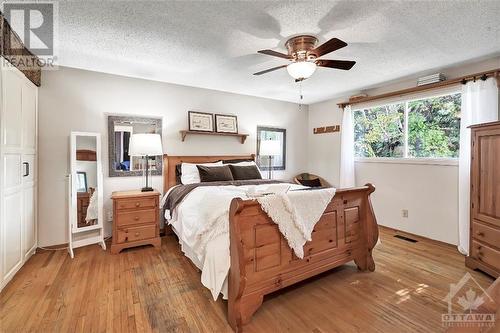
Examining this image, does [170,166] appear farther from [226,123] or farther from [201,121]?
[226,123]

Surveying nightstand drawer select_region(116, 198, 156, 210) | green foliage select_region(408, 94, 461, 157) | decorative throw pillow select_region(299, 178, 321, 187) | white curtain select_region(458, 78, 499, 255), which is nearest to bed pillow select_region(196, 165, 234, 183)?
nightstand drawer select_region(116, 198, 156, 210)

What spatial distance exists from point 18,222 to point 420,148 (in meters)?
5.09

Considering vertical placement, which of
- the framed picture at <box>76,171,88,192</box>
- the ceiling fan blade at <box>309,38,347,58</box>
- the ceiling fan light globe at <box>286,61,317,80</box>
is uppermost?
the ceiling fan blade at <box>309,38,347,58</box>

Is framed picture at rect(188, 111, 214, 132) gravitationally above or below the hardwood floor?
above

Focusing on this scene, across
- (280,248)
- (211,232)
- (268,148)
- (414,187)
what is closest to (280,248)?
(280,248)

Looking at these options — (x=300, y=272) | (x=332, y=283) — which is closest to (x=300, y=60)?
(x=300, y=272)

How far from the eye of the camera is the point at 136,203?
292 cm

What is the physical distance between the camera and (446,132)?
128 inches

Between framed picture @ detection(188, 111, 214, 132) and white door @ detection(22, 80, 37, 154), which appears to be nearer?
white door @ detection(22, 80, 37, 154)

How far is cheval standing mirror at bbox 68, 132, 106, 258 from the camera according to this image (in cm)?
Result: 289

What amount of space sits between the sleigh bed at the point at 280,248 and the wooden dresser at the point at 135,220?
172 centimetres

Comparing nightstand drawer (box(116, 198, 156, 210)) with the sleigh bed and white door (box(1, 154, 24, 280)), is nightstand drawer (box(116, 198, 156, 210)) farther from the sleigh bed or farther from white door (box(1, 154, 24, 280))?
the sleigh bed

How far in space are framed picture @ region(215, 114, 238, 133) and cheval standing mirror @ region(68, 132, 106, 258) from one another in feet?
5.80

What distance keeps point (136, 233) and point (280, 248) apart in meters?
1.97
